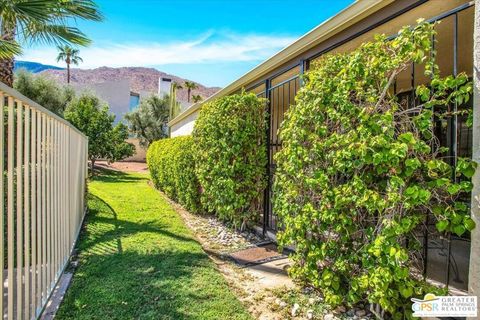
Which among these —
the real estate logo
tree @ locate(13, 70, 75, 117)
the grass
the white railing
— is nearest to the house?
the real estate logo

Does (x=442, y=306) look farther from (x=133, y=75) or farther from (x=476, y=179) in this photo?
(x=133, y=75)

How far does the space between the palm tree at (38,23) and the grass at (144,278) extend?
163 inches

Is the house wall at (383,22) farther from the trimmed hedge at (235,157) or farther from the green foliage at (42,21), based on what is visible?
the green foliage at (42,21)

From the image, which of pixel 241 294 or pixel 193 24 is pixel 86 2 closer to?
pixel 241 294

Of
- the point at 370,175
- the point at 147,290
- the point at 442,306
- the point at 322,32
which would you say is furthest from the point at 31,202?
the point at 322,32

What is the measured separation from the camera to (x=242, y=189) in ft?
20.8

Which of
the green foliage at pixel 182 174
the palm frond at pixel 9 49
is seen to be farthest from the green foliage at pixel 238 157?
the palm frond at pixel 9 49

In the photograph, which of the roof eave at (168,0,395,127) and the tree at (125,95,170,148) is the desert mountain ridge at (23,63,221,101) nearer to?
the tree at (125,95,170,148)

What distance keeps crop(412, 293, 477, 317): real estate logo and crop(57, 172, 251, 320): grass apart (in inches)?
67.5

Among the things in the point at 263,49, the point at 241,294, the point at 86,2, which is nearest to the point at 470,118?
the point at 241,294

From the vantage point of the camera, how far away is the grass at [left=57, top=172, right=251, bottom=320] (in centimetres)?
338

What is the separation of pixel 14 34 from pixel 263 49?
8.82m

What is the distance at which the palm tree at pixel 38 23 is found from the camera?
5227 mm

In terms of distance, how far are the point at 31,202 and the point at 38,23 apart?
14.7 ft
